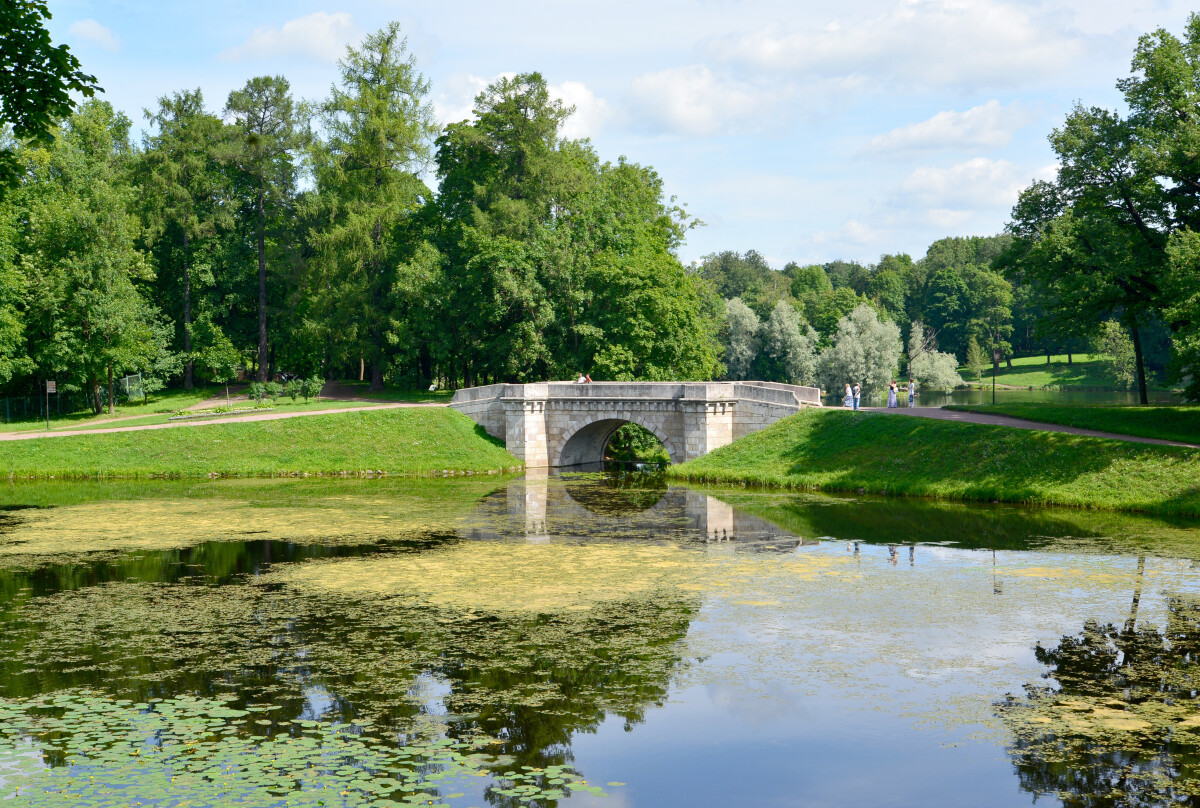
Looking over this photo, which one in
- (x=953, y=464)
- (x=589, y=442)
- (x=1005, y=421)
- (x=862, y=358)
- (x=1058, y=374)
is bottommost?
(x=953, y=464)

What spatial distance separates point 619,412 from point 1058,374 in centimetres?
7497

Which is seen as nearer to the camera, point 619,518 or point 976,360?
point 619,518

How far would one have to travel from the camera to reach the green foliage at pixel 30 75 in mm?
19922

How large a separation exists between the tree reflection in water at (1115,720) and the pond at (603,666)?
0.05m

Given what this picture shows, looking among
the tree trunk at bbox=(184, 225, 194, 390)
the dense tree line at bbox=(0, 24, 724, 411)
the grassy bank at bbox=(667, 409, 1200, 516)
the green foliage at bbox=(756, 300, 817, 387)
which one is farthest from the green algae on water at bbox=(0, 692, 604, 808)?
the green foliage at bbox=(756, 300, 817, 387)

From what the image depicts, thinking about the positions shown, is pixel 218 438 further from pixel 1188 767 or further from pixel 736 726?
pixel 1188 767

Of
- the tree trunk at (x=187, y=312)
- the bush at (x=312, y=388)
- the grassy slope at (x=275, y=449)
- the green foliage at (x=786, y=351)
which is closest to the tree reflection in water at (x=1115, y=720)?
the grassy slope at (x=275, y=449)

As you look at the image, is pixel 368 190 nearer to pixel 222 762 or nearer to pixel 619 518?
pixel 619 518

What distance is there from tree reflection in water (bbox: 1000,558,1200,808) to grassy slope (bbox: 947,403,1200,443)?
19.8m

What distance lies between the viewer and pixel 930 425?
1518 inches

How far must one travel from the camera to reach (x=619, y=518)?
31.0 metres

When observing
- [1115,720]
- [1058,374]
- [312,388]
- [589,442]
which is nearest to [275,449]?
[312,388]

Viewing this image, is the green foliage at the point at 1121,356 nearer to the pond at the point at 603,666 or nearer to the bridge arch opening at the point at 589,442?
the bridge arch opening at the point at 589,442

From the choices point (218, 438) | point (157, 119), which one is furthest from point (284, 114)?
point (218, 438)
